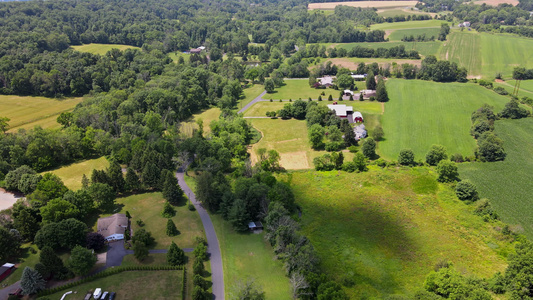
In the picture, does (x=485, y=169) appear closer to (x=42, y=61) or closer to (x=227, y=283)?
(x=227, y=283)

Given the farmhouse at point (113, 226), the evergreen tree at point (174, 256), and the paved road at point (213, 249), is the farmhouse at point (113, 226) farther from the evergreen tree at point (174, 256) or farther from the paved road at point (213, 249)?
the paved road at point (213, 249)

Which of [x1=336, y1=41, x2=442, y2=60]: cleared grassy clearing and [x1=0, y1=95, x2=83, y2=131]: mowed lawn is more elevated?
[x1=336, y1=41, x2=442, y2=60]: cleared grassy clearing

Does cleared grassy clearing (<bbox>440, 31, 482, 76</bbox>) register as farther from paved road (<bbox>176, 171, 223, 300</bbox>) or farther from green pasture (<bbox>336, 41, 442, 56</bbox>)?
paved road (<bbox>176, 171, 223, 300</bbox>)

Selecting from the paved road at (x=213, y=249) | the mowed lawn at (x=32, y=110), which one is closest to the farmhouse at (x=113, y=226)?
the paved road at (x=213, y=249)

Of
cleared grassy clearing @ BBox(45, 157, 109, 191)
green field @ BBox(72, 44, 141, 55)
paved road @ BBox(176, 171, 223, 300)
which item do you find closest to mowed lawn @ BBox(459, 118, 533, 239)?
paved road @ BBox(176, 171, 223, 300)

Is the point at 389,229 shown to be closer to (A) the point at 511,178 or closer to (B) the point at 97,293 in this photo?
(A) the point at 511,178

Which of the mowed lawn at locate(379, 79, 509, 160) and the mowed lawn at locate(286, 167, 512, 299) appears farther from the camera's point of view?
the mowed lawn at locate(379, 79, 509, 160)
